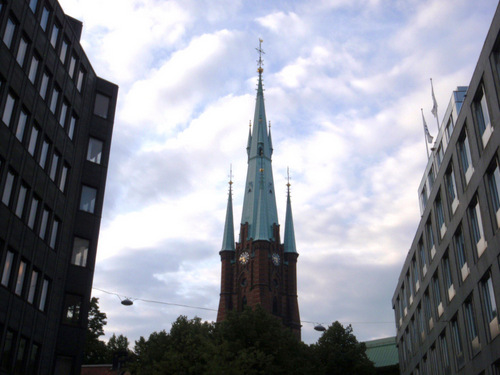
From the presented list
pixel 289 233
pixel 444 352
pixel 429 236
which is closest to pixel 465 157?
pixel 429 236

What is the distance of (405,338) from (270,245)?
230ft

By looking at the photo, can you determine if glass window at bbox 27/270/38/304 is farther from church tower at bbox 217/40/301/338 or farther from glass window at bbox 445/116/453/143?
church tower at bbox 217/40/301/338

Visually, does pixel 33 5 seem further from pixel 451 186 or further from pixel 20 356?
pixel 451 186

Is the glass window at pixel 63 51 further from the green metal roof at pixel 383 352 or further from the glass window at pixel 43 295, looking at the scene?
the green metal roof at pixel 383 352

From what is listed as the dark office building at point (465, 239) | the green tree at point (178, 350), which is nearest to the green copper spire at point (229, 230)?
the green tree at point (178, 350)

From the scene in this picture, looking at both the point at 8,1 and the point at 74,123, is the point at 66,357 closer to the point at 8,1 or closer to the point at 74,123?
the point at 74,123

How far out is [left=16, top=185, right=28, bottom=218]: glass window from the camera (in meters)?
28.6

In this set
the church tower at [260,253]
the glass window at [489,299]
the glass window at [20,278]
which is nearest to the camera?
the glass window at [489,299]

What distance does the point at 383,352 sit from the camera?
8638 centimetres

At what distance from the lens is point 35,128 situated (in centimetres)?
3077

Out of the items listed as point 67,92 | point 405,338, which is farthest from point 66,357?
point 405,338

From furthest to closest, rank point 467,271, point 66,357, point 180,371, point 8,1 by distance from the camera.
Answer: point 180,371
point 66,357
point 467,271
point 8,1

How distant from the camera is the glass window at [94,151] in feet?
121

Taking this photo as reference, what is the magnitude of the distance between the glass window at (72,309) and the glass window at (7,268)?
5.77 m
